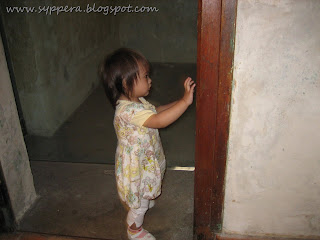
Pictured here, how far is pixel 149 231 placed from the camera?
183 cm

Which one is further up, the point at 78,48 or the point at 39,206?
the point at 78,48

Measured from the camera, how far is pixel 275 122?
1221 millimetres

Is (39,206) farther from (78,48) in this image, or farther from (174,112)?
(78,48)

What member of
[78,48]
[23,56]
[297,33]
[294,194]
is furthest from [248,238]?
[78,48]

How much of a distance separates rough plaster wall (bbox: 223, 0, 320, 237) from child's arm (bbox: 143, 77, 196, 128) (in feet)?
0.73

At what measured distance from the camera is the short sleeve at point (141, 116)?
57.2 inches

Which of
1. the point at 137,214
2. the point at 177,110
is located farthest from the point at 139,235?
the point at 177,110

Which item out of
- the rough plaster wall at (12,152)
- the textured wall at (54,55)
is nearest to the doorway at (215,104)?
the rough plaster wall at (12,152)

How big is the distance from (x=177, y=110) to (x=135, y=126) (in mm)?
302

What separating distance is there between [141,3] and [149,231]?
604 cm

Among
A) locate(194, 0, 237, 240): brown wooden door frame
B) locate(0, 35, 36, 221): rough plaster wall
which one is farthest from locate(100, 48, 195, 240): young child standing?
locate(0, 35, 36, 221): rough plaster wall

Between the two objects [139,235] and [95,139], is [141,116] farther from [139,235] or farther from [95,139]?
[95,139]

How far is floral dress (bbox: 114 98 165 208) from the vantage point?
152 cm

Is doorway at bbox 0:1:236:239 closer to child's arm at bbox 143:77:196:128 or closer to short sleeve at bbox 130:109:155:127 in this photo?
child's arm at bbox 143:77:196:128
